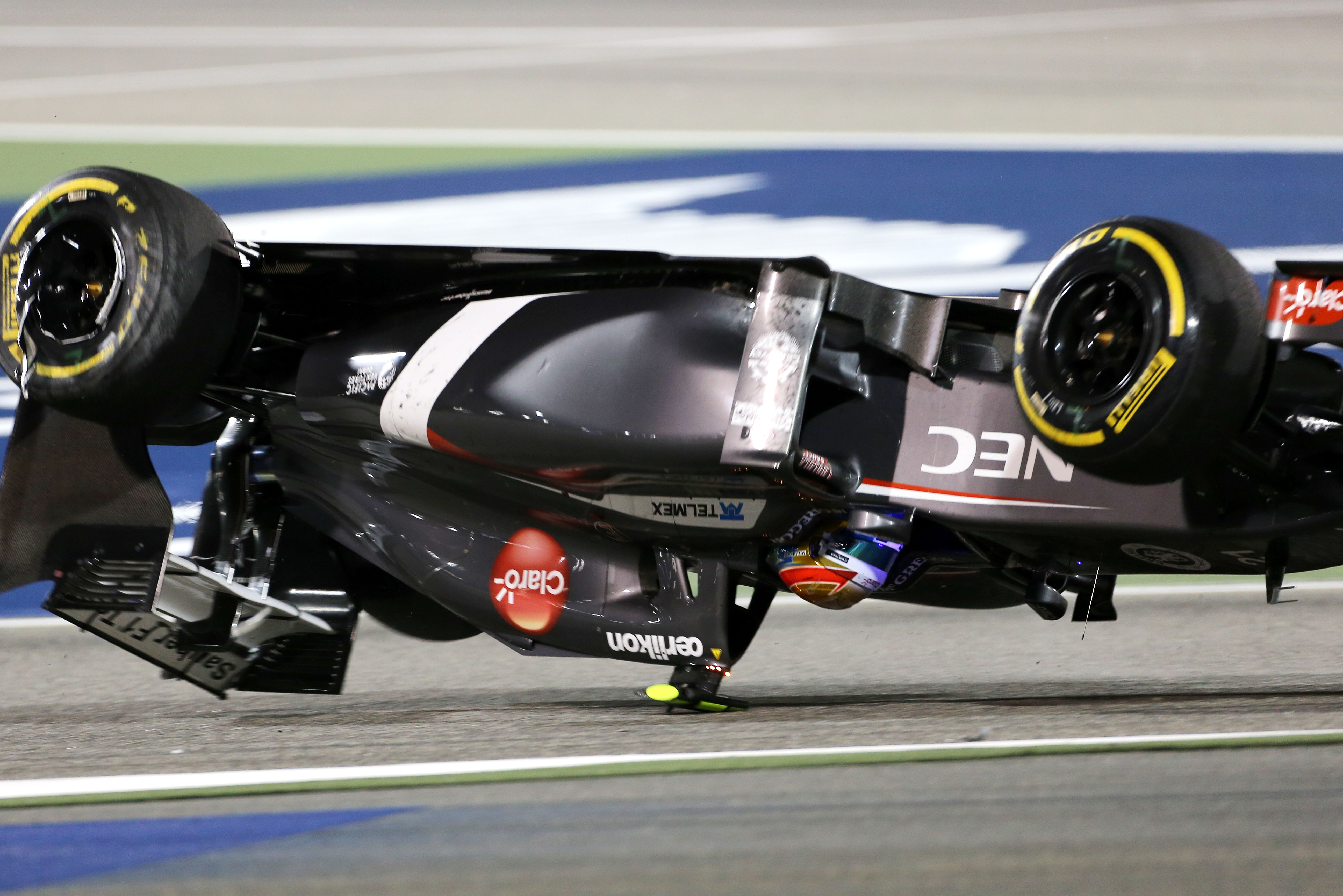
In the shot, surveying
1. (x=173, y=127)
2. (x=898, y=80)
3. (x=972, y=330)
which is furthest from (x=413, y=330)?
(x=898, y=80)

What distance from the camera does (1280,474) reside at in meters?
2.46

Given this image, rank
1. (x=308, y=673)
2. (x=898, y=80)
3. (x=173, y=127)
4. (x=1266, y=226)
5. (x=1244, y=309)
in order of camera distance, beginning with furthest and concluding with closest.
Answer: (x=898, y=80), (x=173, y=127), (x=1266, y=226), (x=308, y=673), (x=1244, y=309)

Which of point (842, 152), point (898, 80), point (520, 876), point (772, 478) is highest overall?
point (898, 80)

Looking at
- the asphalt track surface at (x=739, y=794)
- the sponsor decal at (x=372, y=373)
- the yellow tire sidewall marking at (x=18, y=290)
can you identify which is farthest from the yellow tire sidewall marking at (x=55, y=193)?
the asphalt track surface at (x=739, y=794)

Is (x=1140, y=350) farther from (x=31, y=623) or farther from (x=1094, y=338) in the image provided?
(x=31, y=623)

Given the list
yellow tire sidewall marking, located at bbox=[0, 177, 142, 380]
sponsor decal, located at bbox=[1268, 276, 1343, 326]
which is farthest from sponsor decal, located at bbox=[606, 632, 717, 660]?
sponsor decal, located at bbox=[1268, 276, 1343, 326]

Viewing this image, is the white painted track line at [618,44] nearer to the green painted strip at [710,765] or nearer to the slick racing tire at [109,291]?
the slick racing tire at [109,291]

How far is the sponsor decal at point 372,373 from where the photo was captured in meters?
3.07

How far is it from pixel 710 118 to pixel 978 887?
548cm

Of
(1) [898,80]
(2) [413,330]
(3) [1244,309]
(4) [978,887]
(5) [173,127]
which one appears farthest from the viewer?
(1) [898,80]

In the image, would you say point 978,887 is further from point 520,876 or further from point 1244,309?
point 1244,309

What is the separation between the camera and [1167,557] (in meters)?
2.69

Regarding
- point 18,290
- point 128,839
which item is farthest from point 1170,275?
point 18,290

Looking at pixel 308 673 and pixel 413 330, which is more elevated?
pixel 413 330
